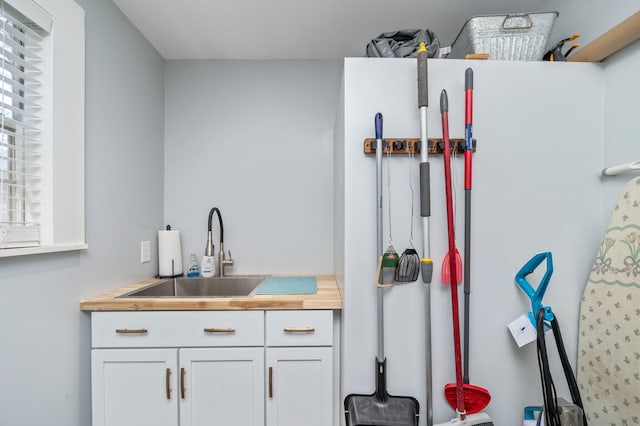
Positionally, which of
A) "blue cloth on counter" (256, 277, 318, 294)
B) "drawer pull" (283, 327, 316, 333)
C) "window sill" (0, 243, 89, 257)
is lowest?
"drawer pull" (283, 327, 316, 333)

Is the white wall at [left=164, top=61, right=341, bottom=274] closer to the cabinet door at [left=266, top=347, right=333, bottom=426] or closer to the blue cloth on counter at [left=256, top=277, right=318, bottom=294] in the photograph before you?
the blue cloth on counter at [left=256, top=277, right=318, bottom=294]

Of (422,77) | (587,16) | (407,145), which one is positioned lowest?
(407,145)

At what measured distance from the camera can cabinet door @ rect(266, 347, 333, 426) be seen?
54.4 inches

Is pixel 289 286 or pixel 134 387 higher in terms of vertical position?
pixel 289 286

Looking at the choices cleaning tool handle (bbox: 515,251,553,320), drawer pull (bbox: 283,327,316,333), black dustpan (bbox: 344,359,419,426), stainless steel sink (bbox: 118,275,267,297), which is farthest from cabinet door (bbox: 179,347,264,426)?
cleaning tool handle (bbox: 515,251,553,320)

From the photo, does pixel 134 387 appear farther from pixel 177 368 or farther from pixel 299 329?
pixel 299 329

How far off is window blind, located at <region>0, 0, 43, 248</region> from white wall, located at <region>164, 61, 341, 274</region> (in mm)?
932

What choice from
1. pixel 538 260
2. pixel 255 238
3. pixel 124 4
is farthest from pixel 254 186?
pixel 538 260

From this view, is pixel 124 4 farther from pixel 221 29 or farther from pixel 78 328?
pixel 78 328

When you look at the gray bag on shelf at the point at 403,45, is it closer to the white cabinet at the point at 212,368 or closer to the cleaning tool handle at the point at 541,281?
the cleaning tool handle at the point at 541,281

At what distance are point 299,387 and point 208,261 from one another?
3.31 ft

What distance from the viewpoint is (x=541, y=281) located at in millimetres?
1201

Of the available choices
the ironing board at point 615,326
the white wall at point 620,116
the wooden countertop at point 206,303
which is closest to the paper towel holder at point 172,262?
the wooden countertop at point 206,303

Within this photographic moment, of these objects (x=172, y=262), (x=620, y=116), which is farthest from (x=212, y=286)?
(x=620, y=116)
